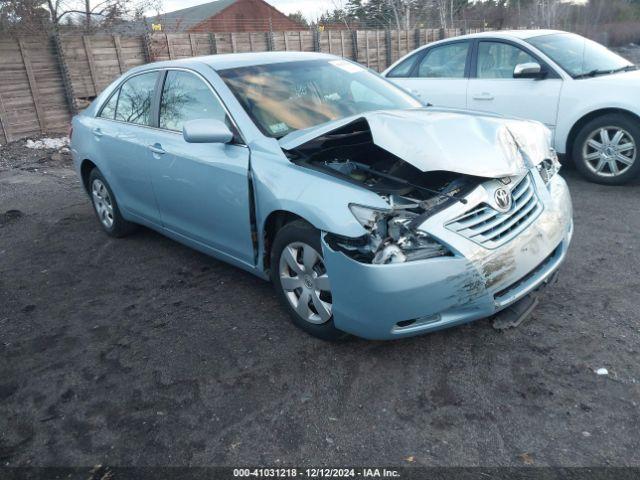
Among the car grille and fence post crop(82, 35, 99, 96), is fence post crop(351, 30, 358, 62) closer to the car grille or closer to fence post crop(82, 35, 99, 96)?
fence post crop(82, 35, 99, 96)

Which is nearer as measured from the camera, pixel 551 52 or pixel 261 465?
pixel 261 465

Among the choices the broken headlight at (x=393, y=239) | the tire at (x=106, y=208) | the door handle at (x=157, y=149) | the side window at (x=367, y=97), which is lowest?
the tire at (x=106, y=208)

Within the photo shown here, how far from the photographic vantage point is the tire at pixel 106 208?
5301mm

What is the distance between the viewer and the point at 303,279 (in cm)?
326

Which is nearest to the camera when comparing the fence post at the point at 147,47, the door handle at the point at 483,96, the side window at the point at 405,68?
the door handle at the point at 483,96

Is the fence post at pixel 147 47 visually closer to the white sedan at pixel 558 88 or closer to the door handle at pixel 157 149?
the white sedan at pixel 558 88

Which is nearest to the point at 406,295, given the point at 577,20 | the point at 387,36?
the point at 387,36

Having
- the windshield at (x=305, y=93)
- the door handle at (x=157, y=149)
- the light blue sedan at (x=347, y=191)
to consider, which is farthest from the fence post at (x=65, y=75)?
the windshield at (x=305, y=93)

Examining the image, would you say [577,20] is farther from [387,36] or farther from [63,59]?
[63,59]

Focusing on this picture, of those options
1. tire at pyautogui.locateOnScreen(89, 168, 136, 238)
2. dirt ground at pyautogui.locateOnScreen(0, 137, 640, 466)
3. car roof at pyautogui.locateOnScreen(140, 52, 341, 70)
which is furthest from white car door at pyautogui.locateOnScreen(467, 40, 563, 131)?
tire at pyautogui.locateOnScreen(89, 168, 136, 238)

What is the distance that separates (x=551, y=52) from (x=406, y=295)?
4977mm

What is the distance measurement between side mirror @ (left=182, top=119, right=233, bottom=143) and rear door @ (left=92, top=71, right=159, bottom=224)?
1.06 meters

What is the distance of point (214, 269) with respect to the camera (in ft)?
15.1

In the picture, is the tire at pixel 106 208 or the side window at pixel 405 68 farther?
the side window at pixel 405 68
